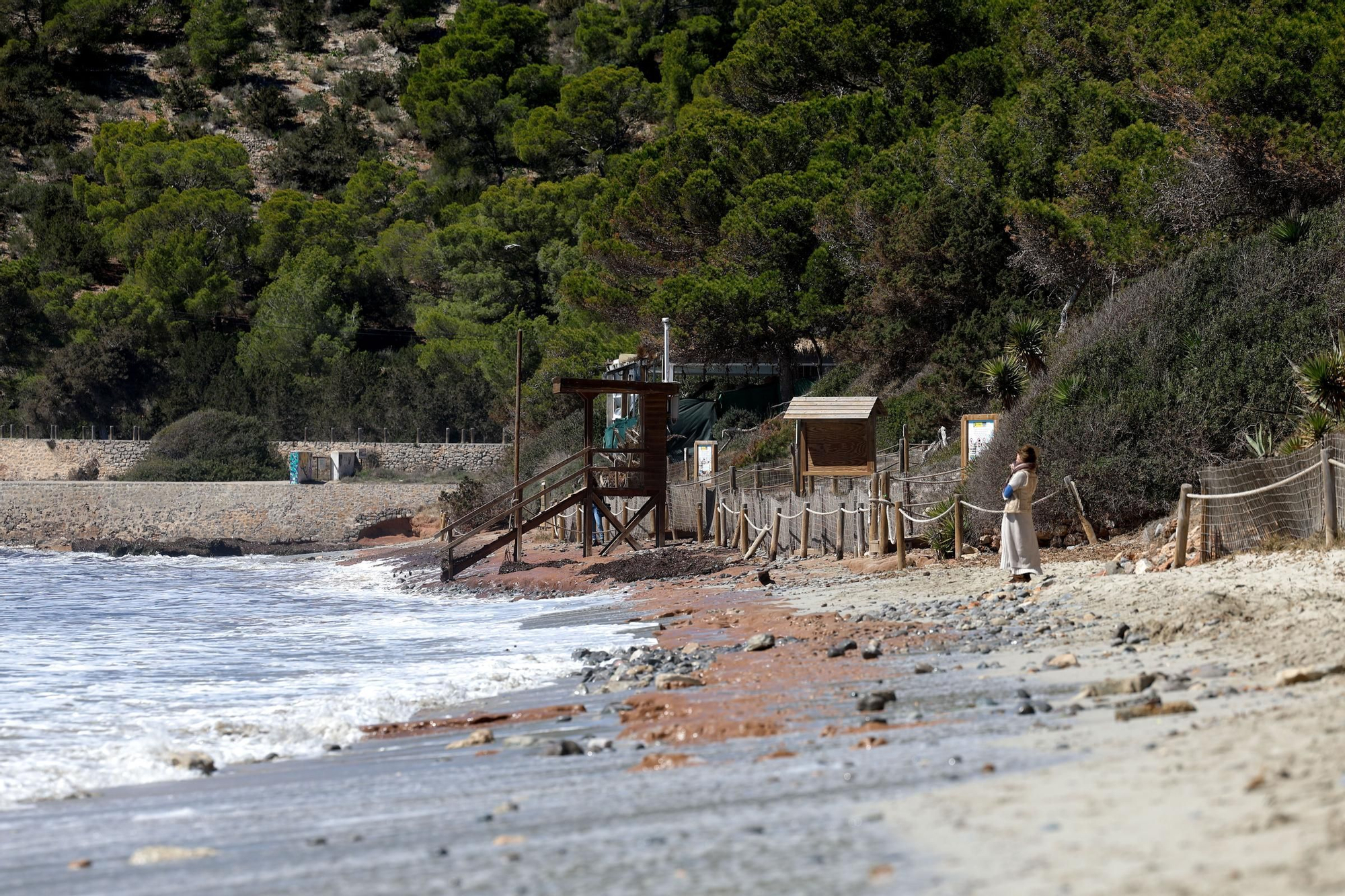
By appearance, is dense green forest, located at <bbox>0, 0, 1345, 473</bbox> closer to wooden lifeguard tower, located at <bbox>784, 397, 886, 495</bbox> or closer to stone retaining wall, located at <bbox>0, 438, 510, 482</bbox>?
stone retaining wall, located at <bbox>0, 438, 510, 482</bbox>

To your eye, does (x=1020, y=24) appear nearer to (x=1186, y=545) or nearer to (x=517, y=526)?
(x=517, y=526)

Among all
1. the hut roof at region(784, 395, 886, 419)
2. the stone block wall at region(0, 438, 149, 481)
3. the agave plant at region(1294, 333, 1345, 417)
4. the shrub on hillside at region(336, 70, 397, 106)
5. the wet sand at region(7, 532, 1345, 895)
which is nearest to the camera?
the wet sand at region(7, 532, 1345, 895)

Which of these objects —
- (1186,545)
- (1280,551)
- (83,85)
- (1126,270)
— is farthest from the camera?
(83,85)

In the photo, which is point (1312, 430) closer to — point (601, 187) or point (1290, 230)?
point (1290, 230)

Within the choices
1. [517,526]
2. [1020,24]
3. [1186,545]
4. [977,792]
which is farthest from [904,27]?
[977,792]

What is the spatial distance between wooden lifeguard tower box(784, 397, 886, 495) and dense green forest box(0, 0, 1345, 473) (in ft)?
8.98

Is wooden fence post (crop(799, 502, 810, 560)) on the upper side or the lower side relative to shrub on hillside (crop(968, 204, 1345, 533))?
lower

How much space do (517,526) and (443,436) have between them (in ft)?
106

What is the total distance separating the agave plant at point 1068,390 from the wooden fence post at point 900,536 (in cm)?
316

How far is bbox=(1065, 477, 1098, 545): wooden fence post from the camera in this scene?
54.0ft

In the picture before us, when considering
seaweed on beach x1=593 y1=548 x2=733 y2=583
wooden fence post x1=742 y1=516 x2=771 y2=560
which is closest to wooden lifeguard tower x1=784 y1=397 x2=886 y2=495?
wooden fence post x1=742 y1=516 x2=771 y2=560

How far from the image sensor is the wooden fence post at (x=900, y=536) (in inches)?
663

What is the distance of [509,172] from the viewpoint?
7588cm

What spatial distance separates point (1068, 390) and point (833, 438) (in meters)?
5.49
